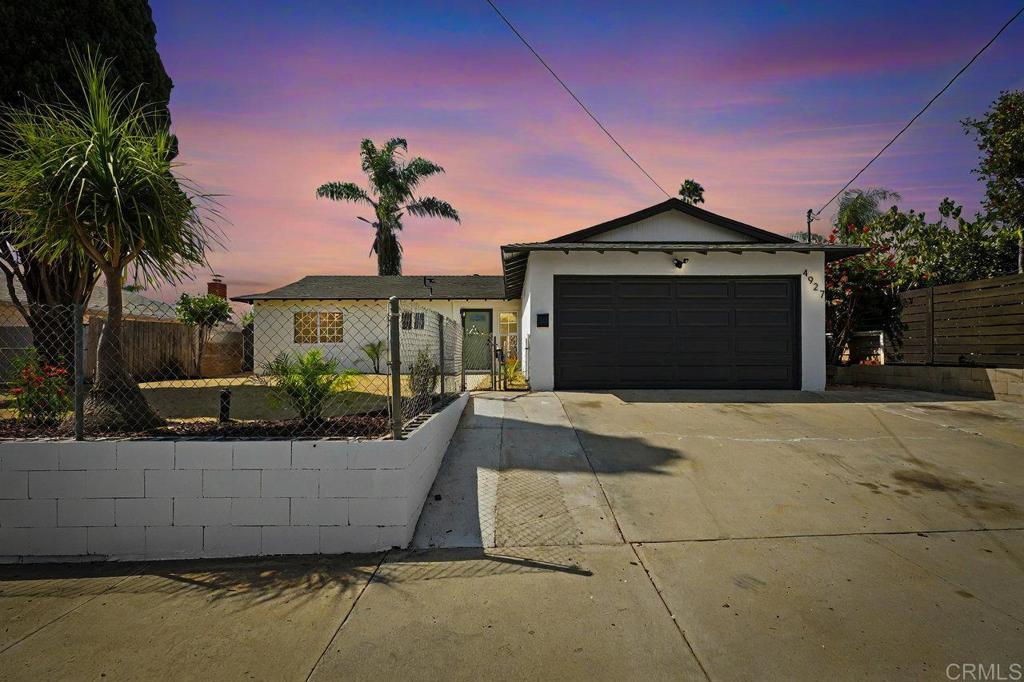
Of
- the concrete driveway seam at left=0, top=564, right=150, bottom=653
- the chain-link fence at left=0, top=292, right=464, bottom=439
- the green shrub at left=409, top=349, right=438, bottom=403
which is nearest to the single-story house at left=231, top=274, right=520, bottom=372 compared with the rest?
the chain-link fence at left=0, top=292, right=464, bottom=439

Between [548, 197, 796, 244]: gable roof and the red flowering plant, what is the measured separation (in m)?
8.96

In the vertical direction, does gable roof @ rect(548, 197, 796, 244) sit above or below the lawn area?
above

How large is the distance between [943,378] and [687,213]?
20.8 ft

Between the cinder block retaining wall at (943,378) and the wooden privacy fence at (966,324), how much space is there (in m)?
0.34

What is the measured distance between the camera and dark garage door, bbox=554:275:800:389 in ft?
32.1

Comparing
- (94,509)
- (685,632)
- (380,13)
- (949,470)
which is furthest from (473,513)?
(380,13)

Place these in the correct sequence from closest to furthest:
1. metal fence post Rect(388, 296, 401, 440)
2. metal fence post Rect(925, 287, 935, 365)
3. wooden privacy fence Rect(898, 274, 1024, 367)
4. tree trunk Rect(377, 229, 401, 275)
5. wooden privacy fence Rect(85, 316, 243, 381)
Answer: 1. metal fence post Rect(388, 296, 401, 440)
2. wooden privacy fence Rect(898, 274, 1024, 367)
3. metal fence post Rect(925, 287, 935, 365)
4. wooden privacy fence Rect(85, 316, 243, 381)
5. tree trunk Rect(377, 229, 401, 275)

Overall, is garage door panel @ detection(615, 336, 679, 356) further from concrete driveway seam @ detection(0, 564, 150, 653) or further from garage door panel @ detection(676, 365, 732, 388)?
concrete driveway seam @ detection(0, 564, 150, 653)

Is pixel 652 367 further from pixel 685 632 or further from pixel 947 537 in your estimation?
pixel 685 632

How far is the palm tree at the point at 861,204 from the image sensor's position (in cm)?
2203

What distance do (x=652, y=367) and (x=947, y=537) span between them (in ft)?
21.0

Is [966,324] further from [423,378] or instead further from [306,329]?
[306,329]

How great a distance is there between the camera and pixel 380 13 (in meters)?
7.75

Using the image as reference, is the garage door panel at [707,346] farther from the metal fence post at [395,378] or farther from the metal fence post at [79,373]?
the metal fence post at [79,373]
